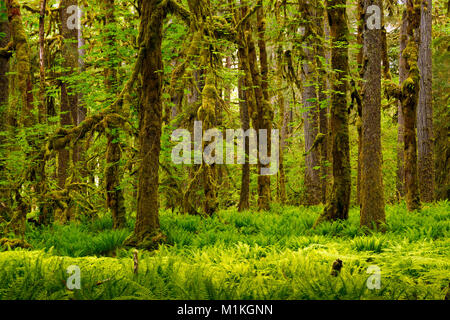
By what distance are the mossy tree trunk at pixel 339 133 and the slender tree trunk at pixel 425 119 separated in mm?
5562

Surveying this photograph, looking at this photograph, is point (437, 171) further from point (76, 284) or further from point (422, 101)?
point (76, 284)

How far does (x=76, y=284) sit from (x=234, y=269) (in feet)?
6.69

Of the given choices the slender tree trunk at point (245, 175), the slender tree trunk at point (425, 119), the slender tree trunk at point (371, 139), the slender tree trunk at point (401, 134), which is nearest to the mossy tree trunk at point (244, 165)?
the slender tree trunk at point (245, 175)

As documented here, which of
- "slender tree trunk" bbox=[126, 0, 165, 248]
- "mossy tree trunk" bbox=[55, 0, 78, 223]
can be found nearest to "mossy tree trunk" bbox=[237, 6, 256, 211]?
"slender tree trunk" bbox=[126, 0, 165, 248]

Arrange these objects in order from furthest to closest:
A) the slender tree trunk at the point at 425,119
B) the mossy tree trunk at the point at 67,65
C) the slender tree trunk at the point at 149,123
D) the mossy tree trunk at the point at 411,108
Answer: the slender tree trunk at the point at 425,119
the mossy tree trunk at the point at 67,65
the mossy tree trunk at the point at 411,108
the slender tree trunk at the point at 149,123

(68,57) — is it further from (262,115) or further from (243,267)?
(243,267)

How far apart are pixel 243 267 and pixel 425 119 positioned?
10.9 meters

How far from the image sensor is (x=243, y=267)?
494 cm

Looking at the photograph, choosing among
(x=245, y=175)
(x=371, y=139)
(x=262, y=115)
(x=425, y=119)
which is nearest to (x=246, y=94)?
(x=262, y=115)

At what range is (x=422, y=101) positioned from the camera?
42.1 ft

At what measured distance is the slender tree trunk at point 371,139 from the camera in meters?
7.68

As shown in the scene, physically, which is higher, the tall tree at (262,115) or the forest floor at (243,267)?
the tall tree at (262,115)

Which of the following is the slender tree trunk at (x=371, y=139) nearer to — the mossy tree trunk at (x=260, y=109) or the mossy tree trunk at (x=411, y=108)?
the mossy tree trunk at (x=411, y=108)
